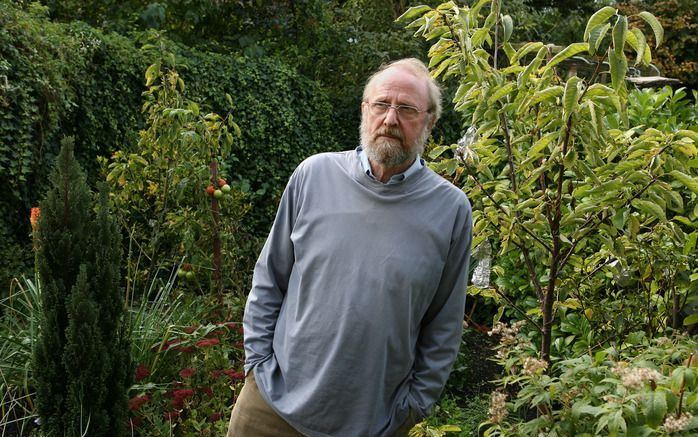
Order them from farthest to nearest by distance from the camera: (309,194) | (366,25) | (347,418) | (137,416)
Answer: (366,25), (137,416), (309,194), (347,418)

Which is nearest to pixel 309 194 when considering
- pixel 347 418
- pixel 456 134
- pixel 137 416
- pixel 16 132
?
pixel 347 418

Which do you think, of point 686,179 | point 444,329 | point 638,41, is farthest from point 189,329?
point 638,41

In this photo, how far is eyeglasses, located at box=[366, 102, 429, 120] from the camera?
2.49 metres

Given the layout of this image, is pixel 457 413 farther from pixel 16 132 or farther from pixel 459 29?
pixel 16 132

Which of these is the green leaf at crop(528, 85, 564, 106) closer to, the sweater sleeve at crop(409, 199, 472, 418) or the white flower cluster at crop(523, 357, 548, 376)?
the sweater sleeve at crop(409, 199, 472, 418)

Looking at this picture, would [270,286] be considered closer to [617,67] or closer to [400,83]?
[400,83]

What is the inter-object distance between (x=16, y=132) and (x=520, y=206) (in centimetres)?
383

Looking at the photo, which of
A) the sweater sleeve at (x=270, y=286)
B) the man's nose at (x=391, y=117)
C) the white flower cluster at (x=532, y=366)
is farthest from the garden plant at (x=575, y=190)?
the sweater sleeve at (x=270, y=286)

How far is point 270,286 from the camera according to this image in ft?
8.48

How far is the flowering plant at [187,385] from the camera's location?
12.3ft

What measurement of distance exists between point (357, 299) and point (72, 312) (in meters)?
1.58

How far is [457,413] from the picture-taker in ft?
13.7

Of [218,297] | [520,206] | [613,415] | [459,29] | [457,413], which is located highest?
[459,29]

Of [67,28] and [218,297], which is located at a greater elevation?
[67,28]
